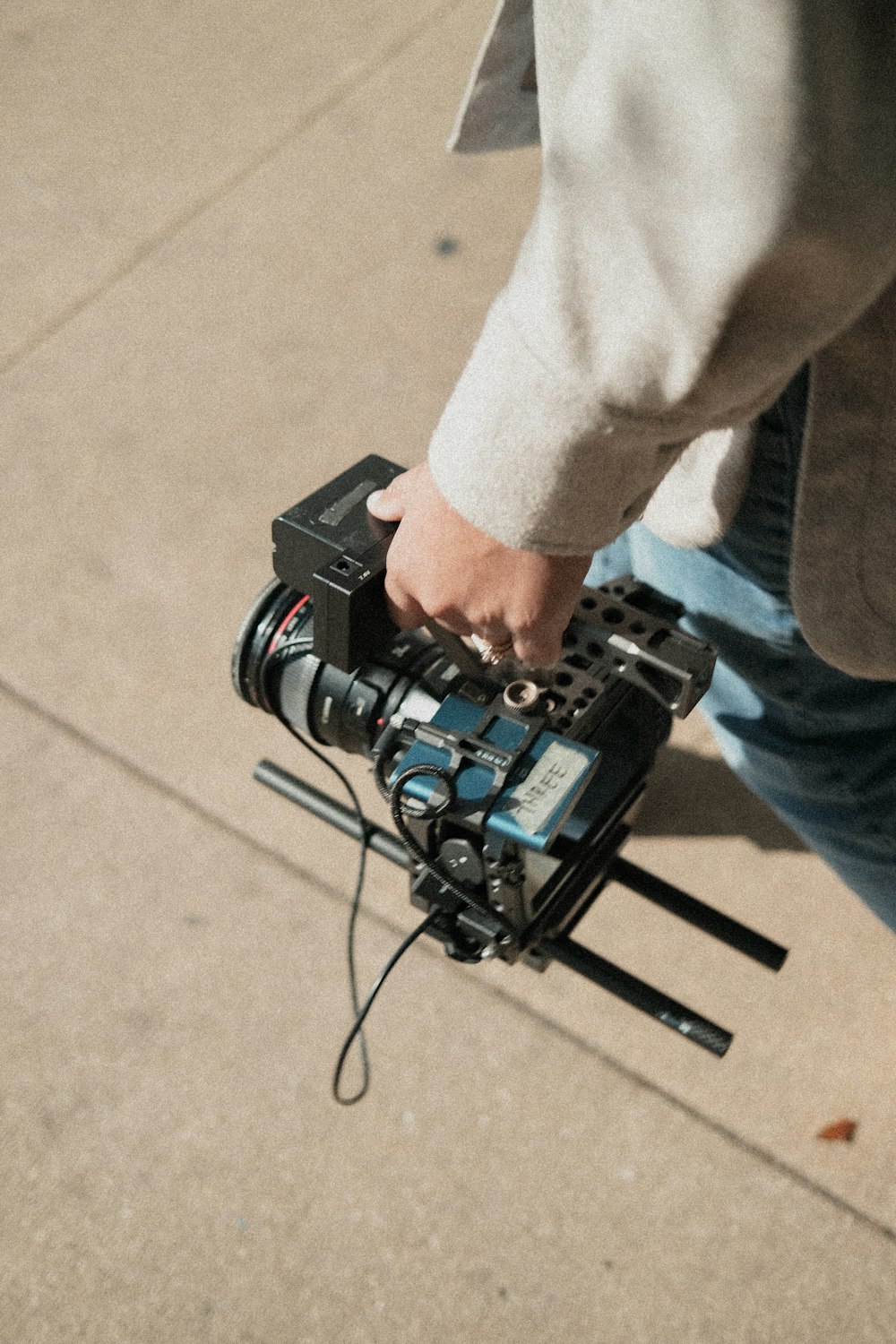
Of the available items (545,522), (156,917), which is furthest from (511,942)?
(156,917)

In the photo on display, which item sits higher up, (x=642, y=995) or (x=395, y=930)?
(x=642, y=995)

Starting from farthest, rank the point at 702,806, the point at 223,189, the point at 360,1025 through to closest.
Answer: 1. the point at 223,189
2. the point at 702,806
3. the point at 360,1025

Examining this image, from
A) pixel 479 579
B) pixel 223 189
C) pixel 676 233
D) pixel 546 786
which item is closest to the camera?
pixel 676 233

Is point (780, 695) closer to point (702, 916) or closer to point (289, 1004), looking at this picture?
point (702, 916)

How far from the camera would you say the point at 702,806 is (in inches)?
88.1

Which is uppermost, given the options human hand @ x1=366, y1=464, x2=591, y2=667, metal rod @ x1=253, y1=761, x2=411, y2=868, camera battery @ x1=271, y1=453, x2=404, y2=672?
human hand @ x1=366, y1=464, x2=591, y2=667

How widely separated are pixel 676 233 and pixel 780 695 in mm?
801

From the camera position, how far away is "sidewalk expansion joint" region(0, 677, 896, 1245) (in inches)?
73.1

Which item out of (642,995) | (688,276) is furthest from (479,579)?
(642,995)

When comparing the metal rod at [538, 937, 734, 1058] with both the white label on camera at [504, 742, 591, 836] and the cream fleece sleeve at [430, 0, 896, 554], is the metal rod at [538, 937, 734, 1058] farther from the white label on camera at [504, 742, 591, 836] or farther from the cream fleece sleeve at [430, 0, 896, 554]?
the cream fleece sleeve at [430, 0, 896, 554]

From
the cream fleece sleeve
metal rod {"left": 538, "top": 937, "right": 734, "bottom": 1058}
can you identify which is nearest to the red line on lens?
metal rod {"left": 538, "top": 937, "right": 734, "bottom": 1058}

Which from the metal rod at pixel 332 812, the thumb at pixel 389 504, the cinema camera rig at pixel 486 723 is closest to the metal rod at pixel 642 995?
the cinema camera rig at pixel 486 723

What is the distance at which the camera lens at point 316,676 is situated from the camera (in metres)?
1.49

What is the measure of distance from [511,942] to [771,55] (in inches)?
37.5
